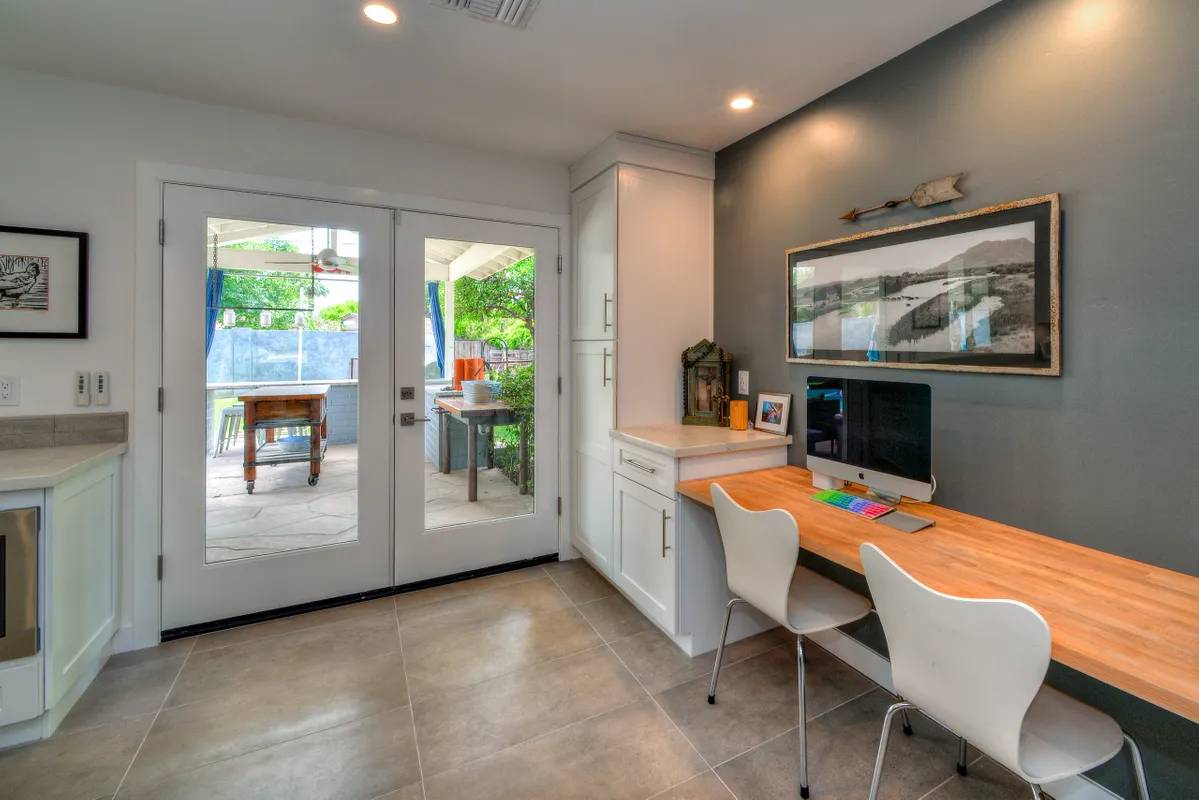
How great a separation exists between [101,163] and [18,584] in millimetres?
1756

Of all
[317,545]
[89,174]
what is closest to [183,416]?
[317,545]

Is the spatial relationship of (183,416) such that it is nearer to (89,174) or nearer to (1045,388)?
(89,174)

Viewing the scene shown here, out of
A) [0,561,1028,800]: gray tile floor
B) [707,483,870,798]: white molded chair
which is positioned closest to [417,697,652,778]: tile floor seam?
[0,561,1028,800]: gray tile floor

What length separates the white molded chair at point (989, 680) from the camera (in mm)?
1021

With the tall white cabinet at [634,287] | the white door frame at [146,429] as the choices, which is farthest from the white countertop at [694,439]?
the white door frame at [146,429]

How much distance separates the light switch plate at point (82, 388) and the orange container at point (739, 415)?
2.99 m

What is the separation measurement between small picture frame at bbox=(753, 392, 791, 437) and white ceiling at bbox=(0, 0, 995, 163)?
4.57 feet

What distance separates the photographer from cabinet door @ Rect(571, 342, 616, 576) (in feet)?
9.48

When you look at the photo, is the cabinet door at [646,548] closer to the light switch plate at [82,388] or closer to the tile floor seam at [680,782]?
the tile floor seam at [680,782]

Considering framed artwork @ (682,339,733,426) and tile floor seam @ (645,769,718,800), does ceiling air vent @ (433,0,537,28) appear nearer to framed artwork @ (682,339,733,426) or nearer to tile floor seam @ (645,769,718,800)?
framed artwork @ (682,339,733,426)

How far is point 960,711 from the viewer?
116 centimetres

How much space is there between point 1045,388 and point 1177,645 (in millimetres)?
859

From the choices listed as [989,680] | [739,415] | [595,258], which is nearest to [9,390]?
[595,258]

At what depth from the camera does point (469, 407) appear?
3.14 m
